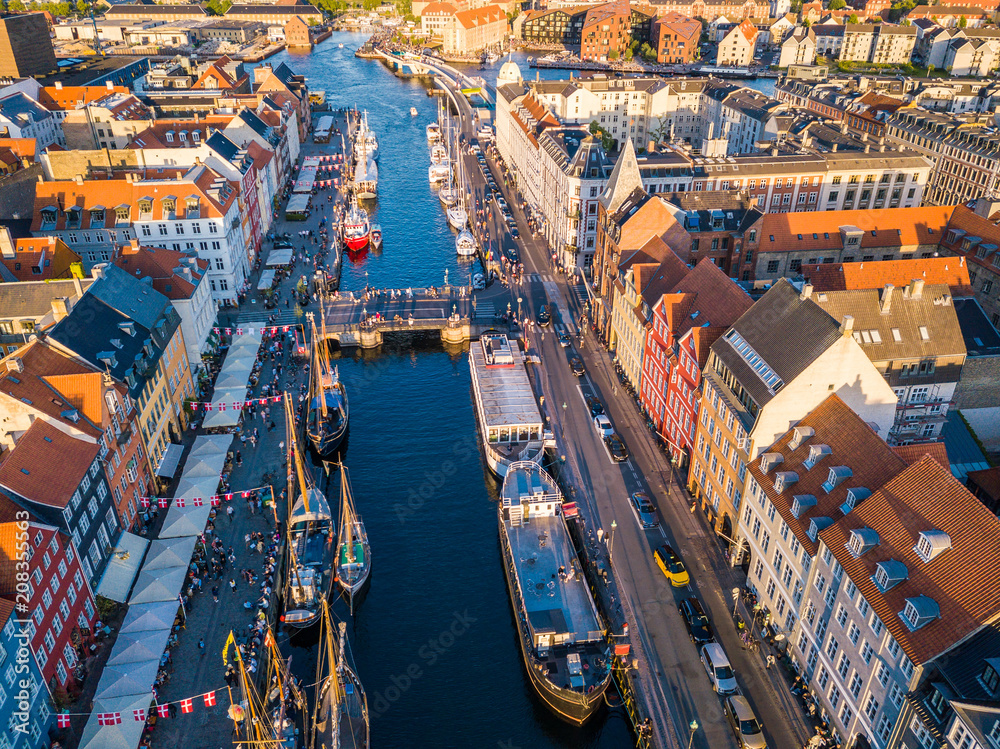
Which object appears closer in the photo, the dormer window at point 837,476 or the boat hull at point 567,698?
the dormer window at point 837,476

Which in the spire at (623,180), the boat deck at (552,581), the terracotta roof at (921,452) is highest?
the spire at (623,180)

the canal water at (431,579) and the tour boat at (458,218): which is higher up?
the tour boat at (458,218)

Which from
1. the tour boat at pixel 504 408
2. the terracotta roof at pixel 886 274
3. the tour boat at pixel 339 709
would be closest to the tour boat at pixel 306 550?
the tour boat at pixel 339 709

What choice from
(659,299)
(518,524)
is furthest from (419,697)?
(659,299)

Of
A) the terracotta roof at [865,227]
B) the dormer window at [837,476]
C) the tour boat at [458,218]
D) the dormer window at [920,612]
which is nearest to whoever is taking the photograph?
the dormer window at [920,612]

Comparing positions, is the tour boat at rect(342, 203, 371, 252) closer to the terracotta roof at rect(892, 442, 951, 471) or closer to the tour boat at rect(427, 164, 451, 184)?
the tour boat at rect(427, 164, 451, 184)

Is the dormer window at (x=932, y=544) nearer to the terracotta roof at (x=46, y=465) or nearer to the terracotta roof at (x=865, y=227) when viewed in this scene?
the terracotta roof at (x=46, y=465)

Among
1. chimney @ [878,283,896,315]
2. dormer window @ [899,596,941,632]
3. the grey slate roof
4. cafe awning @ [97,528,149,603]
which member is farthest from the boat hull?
chimney @ [878,283,896,315]
